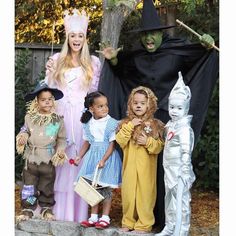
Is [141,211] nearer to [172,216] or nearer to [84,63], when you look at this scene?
[172,216]

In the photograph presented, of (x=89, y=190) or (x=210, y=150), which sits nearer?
(x=89, y=190)

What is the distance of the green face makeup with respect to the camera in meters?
5.03

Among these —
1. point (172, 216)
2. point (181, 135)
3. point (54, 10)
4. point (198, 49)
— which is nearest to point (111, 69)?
point (198, 49)

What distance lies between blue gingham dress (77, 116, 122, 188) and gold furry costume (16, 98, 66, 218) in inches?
8.7

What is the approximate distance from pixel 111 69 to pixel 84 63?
0.77 feet

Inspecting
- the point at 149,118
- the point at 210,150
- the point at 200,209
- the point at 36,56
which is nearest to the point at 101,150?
the point at 149,118

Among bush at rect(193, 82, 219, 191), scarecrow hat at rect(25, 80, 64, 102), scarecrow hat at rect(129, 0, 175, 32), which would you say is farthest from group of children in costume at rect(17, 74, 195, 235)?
bush at rect(193, 82, 219, 191)

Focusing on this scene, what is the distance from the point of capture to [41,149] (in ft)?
16.4

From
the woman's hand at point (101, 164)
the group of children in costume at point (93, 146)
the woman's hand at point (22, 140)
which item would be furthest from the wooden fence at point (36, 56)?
the woman's hand at point (101, 164)

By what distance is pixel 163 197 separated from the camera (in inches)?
199

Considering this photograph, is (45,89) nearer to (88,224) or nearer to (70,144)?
(70,144)

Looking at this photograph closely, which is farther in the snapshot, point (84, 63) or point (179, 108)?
point (84, 63)

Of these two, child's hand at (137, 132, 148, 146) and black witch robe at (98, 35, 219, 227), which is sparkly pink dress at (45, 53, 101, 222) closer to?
black witch robe at (98, 35, 219, 227)

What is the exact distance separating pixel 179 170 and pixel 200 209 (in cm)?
166
